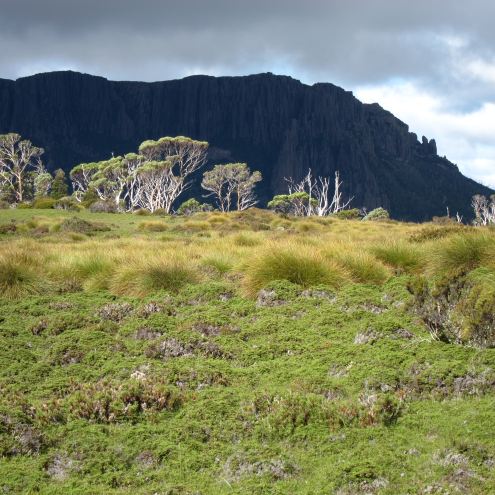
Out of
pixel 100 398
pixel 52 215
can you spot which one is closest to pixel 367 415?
pixel 100 398

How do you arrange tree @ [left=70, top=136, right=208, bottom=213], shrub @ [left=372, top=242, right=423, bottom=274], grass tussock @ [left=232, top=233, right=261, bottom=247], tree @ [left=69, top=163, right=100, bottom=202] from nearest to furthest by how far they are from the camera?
1. shrub @ [left=372, top=242, right=423, bottom=274]
2. grass tussock @ [left=232, top=233, right=261, bottom=247]
3. tree @ [left=70, top=136, right=208, bottom=213]
4. tree @ [left=69, top=163, right=100, bottom=202]

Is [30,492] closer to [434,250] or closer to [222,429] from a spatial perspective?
[222,429]

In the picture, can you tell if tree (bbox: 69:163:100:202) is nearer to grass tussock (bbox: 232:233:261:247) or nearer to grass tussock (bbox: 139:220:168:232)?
grass tussock (bbox: 139:220:168:232)

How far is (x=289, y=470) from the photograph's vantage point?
4438mm

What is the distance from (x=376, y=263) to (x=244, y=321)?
425 centimetres

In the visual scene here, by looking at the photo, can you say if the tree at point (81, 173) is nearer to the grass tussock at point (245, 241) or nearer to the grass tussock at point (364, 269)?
the grass tussock at point (245, 241)

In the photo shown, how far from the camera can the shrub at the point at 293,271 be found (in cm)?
1045

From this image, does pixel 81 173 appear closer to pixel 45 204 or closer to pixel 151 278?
pixel 45 204

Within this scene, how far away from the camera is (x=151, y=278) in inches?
433

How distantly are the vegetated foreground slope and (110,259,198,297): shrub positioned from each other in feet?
0.20

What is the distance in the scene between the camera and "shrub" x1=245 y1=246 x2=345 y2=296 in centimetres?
1045

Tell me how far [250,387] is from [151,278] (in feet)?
17.7

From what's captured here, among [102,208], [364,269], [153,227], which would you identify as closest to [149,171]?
[102,208]

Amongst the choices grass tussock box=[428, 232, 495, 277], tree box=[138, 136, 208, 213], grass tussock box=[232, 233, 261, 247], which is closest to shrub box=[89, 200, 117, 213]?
tree box=[138, 136, 208, 213]
